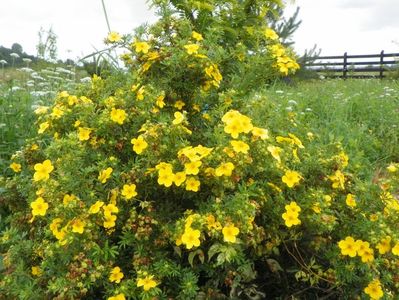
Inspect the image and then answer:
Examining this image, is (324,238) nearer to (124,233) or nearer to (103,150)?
(124,233)

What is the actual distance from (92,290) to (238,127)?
77cm

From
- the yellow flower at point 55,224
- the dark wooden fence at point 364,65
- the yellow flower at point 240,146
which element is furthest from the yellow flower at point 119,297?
the dark wooden fence at point 364,65

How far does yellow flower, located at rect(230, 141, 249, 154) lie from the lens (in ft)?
5.18

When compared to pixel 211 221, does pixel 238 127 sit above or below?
above

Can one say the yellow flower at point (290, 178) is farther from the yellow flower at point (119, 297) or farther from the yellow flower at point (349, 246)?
the yellow flower at point (119, 297)

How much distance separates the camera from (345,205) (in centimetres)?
198

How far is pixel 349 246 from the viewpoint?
5.85ft

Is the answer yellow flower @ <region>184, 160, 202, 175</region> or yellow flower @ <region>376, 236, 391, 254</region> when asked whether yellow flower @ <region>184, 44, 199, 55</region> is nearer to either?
yellow flower @ <region>184, 160, 202, 175</region>

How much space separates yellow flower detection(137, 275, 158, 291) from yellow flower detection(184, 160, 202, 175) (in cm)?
35

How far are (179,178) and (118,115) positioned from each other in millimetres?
417

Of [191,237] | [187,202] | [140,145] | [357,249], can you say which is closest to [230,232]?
[191,237]

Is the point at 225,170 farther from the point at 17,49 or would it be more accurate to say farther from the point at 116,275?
the point at 17,49

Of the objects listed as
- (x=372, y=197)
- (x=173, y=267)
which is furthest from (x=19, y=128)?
(x=372, y=197)

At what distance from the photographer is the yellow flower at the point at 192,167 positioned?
1557 millimetres
